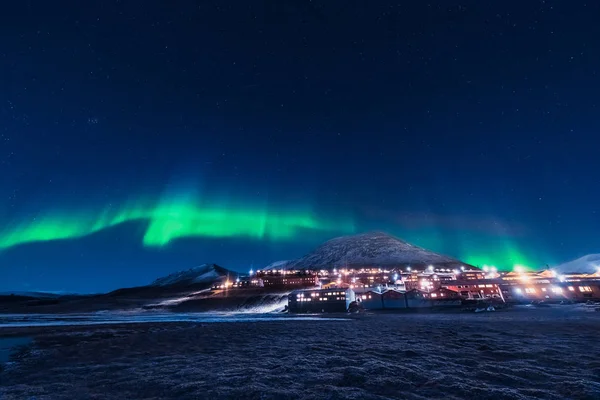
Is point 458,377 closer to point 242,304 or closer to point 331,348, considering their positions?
point 331,348

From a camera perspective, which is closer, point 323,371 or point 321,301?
point 323,371

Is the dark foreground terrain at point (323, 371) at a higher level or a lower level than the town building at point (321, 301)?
lower

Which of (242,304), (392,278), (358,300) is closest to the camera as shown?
(358,300)

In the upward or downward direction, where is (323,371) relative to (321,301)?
downward

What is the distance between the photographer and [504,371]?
14.3m

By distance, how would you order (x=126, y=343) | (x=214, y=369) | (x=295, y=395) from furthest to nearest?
(x=126, y=343), (x=214, y=369), (x=295, y=395)

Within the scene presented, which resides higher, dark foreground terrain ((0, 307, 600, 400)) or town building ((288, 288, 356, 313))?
town building ((288, 288, 356, 313))

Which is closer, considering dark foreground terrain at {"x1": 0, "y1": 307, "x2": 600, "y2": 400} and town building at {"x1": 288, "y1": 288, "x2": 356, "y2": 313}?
dark foreground terrain at {"x1": 0, "y1": 307, "x2": 600, "y2": 400}

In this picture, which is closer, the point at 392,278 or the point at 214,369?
the point at 214,369

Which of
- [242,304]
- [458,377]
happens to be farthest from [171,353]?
[242,304]

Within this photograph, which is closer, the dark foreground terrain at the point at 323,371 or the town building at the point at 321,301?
the dark foreground terrain at the point at 323,371

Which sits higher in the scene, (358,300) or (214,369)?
(358,300)

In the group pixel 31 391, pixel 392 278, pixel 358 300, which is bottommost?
pixel 31 391

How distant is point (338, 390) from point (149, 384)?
29.7 feet
